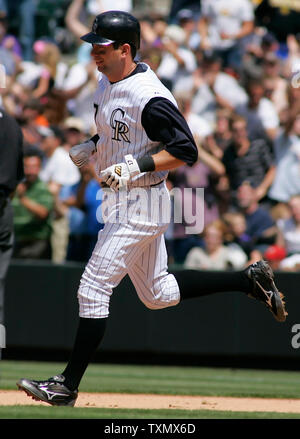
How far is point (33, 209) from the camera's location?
1028cm

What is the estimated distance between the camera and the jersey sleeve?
5609 millimetres

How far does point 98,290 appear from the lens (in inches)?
222

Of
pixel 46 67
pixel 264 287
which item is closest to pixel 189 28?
pixel 46 67

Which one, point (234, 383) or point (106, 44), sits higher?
point (106, 44)

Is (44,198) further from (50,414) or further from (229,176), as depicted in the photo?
(50,414)

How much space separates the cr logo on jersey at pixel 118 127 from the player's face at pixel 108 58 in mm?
252

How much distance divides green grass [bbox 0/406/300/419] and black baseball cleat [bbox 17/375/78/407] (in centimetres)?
7

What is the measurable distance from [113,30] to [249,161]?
545cm

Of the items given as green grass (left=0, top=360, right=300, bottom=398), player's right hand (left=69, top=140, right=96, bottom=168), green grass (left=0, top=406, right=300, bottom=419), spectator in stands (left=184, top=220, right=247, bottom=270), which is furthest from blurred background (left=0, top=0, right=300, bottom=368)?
player's right hand (left=69, top=140, right=96, bottom=168)

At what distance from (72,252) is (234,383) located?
9.34 feet

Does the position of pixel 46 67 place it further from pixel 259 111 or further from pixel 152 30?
pixel 259 111

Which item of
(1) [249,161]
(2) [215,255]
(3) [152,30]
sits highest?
(3) [152,30]

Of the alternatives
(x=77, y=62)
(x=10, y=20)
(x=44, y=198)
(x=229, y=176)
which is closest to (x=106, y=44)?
(x=44, y=198)

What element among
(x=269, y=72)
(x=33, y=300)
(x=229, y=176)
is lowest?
(x=33, y=300)
